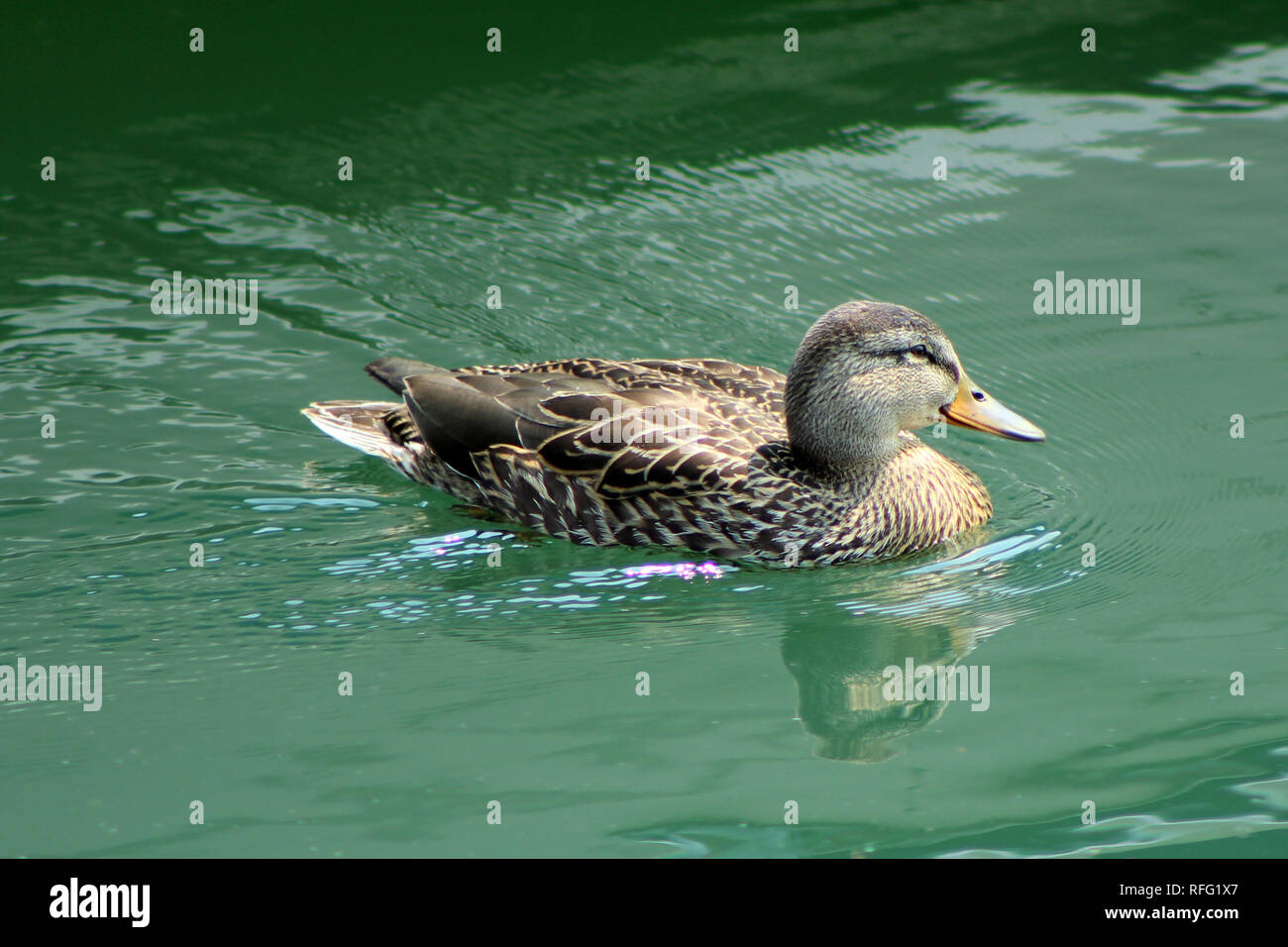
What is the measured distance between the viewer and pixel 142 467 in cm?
786

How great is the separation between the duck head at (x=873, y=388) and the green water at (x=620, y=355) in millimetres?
591

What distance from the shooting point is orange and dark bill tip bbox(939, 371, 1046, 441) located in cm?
717

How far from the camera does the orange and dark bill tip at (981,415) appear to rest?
7.17 meters

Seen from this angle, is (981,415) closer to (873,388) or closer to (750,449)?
(873,388)

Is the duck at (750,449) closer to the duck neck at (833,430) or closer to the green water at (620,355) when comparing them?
the duck neck at (833,430)

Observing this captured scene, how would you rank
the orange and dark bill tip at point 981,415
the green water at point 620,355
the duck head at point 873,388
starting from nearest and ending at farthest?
the green water at point 620,355 → the duck head at point 873,388 → the orange and dark bill tip at point 981,415

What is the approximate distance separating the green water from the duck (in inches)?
7.3

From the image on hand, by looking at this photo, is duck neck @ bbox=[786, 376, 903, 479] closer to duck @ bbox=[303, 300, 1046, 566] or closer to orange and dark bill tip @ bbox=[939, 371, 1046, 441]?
duck @ bbox=[303, 300, 1046, 566]

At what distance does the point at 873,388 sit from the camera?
702 cm

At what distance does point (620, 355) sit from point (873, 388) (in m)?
2.37

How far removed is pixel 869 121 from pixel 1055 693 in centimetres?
625

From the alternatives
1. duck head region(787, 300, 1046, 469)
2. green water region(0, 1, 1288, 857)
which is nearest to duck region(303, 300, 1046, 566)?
duck head region(787, 300, 1046, 469)

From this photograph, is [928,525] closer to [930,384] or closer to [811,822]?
[930,384]

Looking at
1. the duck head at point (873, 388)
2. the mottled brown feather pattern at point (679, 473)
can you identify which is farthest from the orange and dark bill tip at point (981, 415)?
the mottled brown feather pattern at point (679, 473)
